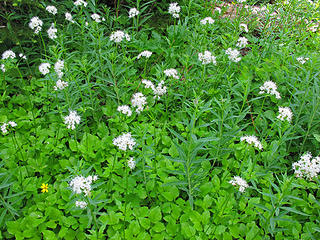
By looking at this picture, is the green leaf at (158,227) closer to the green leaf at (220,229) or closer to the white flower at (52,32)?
the green leaf at (220,229)

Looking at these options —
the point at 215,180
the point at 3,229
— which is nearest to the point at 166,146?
the point at 215,180

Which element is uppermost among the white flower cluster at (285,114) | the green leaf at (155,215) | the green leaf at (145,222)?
the white flower cluster at (285,114)

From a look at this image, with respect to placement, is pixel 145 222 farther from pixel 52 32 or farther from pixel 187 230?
pixel 52 32

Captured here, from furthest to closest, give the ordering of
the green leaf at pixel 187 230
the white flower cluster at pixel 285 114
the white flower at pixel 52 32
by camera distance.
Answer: the white flower at pixel 52 32, the white flower cluster at pixel 285 114, the green leaf at pixel 187 230

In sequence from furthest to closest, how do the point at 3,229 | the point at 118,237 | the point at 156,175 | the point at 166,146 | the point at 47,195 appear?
the point at 166,146 < the point at 156,175 < the point at 47,195 < the point at 3,229 < the point at 118,237

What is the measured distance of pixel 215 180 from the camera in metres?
2.60

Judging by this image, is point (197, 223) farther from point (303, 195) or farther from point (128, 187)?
point (303, 195)

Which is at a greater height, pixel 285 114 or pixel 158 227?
pixel 285 114

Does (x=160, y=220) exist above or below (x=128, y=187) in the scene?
below

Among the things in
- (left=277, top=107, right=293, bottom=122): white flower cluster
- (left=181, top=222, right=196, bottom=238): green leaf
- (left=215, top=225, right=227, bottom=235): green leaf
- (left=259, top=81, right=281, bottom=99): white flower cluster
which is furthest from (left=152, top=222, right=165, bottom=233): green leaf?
(left=259, top=81, right=281, bottom=99): white flower cluster

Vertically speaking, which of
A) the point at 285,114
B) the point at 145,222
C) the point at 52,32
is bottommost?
the point at 145,222

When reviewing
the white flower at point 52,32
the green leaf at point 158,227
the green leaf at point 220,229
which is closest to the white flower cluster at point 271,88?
the green leaf at point 220,229

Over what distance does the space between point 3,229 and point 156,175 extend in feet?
4.98

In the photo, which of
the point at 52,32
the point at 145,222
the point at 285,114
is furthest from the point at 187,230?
the point at 52,32
